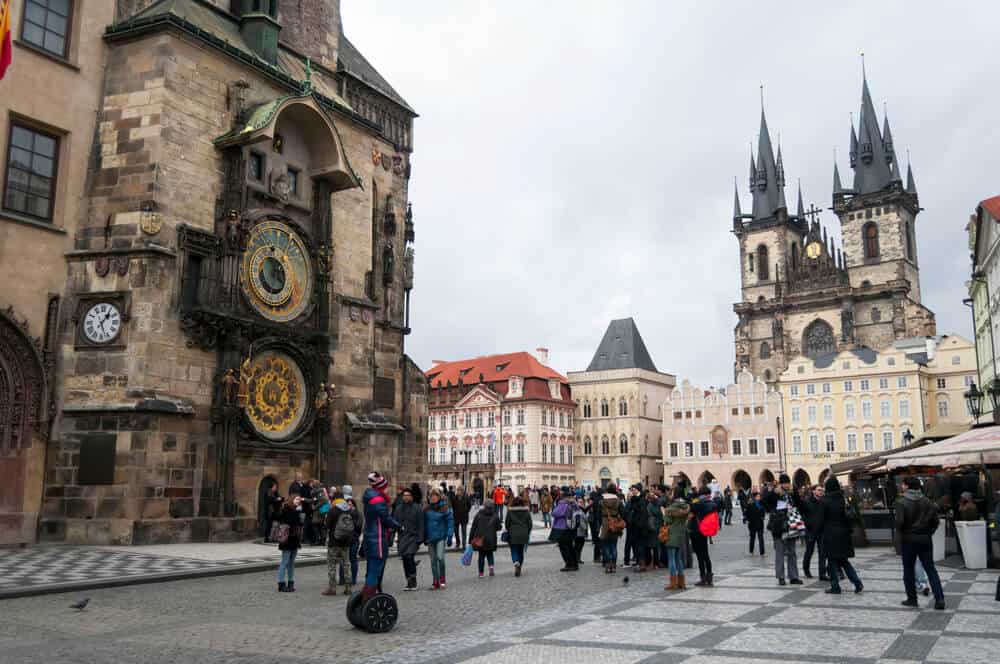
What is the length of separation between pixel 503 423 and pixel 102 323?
224 ft

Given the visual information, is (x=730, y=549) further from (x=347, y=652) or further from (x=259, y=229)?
(x=347, y=652)

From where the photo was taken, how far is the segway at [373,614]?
9.77 m

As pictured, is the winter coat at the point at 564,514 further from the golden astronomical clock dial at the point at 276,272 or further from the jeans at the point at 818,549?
the golden astronomical clock dial at the point at 276,272

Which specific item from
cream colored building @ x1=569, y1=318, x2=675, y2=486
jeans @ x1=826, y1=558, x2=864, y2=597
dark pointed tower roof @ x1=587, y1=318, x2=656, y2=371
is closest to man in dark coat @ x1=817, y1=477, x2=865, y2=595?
jeans @ x1=826, y1=558, x2=864, y2=597

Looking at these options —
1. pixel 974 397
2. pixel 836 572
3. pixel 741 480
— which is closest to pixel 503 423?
pixel 741 480

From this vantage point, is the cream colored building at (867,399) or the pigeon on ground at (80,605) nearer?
the pigeon on ground at (80,605)

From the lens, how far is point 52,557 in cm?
1692

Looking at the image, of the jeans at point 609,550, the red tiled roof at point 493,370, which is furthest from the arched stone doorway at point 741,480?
the jeans at point 609,550

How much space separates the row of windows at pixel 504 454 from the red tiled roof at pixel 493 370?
7.03 m

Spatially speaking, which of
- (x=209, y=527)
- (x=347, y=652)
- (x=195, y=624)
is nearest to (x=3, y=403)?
(x=209, y=527)

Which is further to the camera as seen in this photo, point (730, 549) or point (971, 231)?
point (971, 231)

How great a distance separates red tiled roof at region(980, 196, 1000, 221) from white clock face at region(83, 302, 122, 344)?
33.1 metres

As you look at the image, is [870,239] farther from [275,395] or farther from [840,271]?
[275,395]

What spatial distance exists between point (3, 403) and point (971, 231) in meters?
46.0
